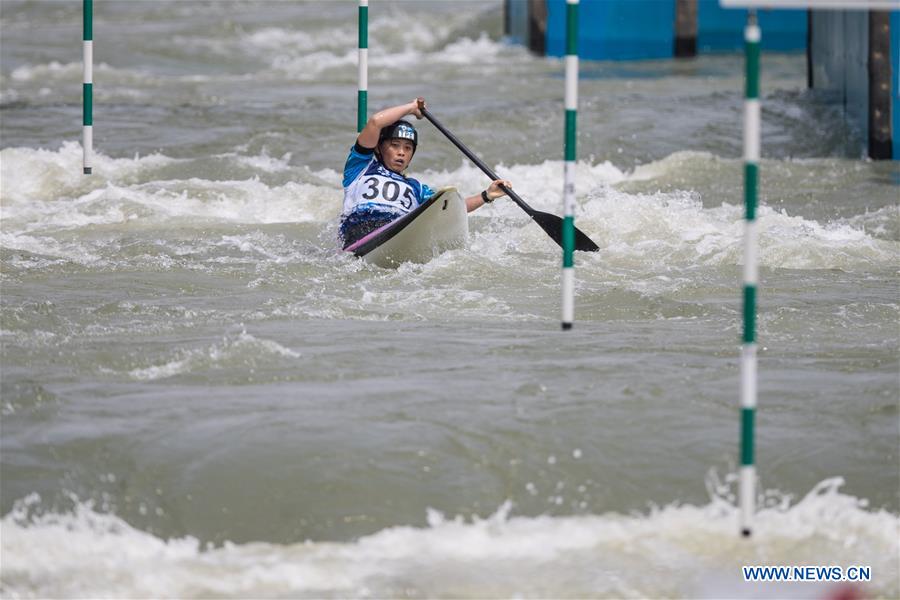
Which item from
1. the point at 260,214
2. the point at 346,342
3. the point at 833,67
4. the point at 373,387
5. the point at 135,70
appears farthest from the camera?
the point at 135,70

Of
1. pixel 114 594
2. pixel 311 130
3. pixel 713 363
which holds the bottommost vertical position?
pixel 114 594

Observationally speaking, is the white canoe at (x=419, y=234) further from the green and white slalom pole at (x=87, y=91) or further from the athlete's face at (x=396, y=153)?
the green and white slalom pole at (x=87, y=91)

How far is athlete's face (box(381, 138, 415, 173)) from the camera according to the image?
25.8 feet

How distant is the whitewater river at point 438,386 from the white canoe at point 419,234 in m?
0.11

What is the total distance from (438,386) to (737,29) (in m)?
16.4

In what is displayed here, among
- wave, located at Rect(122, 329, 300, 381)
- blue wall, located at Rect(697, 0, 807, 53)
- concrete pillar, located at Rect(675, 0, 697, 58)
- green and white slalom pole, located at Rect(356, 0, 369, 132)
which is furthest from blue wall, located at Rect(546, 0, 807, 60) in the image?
wave, located at Rect(122, 329, 300, 381)

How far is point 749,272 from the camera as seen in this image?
3990 mm

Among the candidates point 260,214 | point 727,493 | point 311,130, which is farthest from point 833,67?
point 727,493

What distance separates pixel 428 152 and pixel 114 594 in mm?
8301

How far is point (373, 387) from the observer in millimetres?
Result: 5223

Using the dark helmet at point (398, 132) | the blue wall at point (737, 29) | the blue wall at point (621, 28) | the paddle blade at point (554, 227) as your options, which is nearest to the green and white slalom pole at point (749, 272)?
the paddle blade at point (554, 227)

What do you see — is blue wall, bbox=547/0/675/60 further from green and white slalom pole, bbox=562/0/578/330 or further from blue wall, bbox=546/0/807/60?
green and white slalom pole, bbox=562/0/578/330

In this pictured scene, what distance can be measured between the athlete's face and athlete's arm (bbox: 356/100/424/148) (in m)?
0.07

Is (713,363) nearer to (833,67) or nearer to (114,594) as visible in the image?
(114,594)
